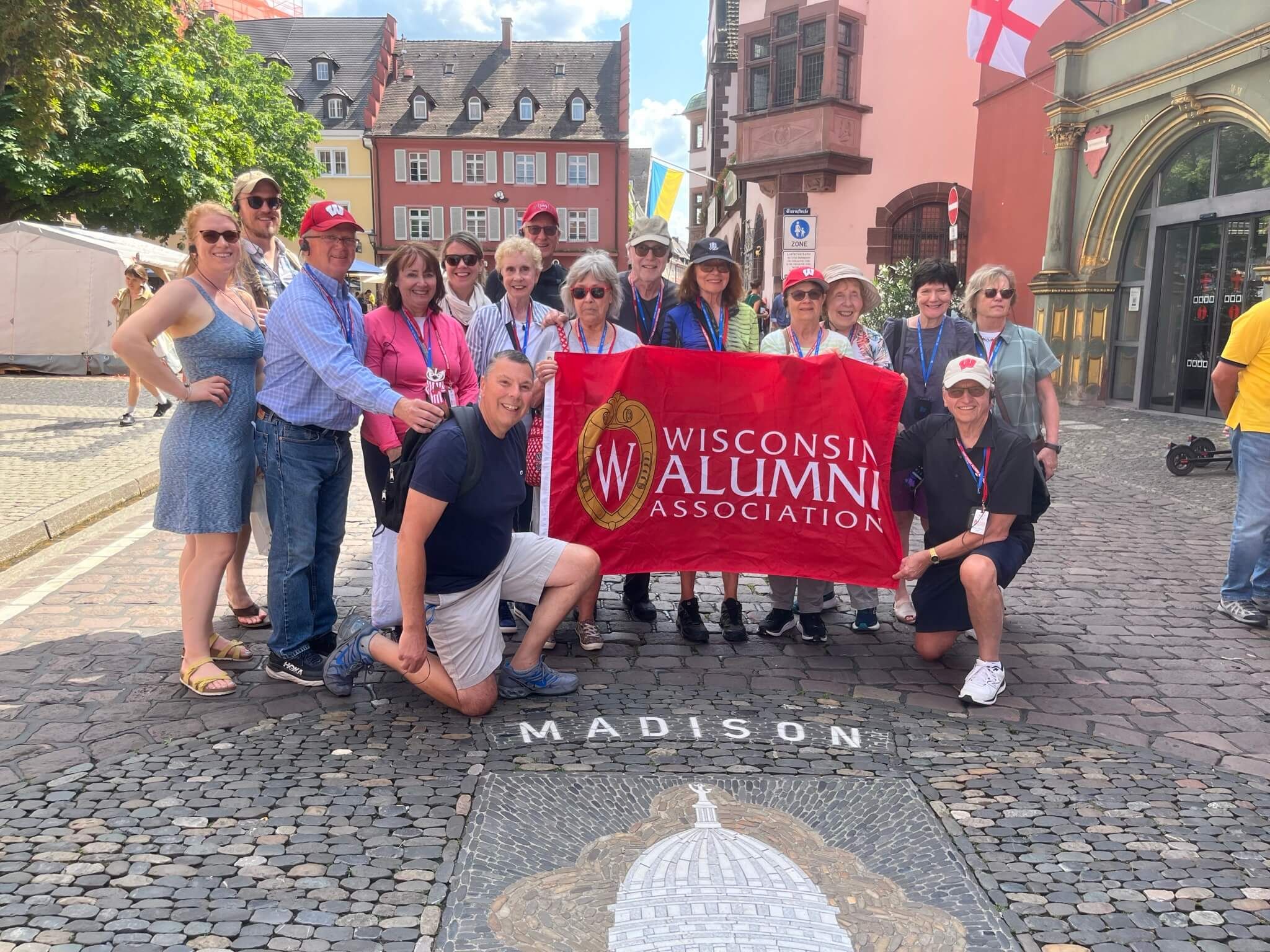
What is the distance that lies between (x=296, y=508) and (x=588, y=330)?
65.6 inches

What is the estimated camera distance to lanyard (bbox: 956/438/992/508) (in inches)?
193

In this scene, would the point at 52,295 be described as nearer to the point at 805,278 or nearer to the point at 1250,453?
the point at 805,278

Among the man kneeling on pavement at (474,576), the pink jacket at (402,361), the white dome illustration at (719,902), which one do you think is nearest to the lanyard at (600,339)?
the pink jacket at (402,361)

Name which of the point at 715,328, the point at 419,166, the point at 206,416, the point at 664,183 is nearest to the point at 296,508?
the point at 206,416

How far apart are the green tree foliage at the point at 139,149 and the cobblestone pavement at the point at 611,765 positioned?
22.0 m

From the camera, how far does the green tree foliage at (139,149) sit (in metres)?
25.3


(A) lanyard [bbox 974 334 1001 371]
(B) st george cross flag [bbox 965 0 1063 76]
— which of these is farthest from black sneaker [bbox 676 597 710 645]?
(B) st george cross flag [bbox 965 0 1063 76]

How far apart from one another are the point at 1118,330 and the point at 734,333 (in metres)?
15.0

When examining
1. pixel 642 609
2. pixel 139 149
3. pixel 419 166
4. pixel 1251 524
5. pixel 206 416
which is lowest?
pixel 642 609

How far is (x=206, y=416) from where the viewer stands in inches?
182

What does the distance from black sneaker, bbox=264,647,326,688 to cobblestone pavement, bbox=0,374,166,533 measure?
141 inches

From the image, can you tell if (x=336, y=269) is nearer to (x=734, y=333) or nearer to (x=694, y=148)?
(x=734, y=333)

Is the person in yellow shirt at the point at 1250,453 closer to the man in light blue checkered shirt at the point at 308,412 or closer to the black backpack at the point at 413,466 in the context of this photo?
the black backpack at the point at 413,466

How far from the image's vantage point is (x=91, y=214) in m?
28.5
